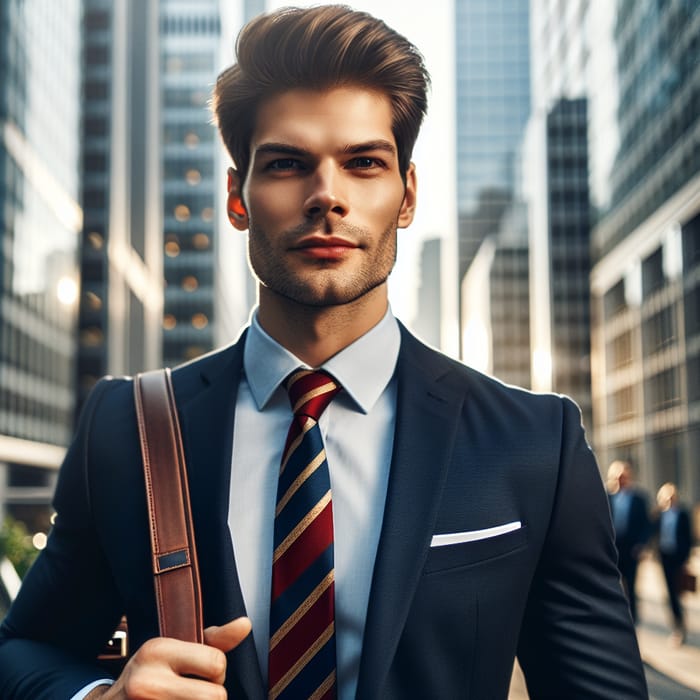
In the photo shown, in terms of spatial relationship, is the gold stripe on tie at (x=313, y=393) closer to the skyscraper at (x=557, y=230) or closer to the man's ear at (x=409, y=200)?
the man's ear at (x=409, y=200)

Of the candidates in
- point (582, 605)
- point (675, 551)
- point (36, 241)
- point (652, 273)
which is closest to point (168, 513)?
point (582, 605)

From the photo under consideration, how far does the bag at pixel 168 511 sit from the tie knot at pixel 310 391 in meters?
0.27

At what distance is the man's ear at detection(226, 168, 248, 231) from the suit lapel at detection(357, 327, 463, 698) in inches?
19.9

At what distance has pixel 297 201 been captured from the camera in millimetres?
2207

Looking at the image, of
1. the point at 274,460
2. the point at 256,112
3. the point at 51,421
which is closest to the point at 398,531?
the point at 274,460

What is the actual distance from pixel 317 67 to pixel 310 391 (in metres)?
0.74

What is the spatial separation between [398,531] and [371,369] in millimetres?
431

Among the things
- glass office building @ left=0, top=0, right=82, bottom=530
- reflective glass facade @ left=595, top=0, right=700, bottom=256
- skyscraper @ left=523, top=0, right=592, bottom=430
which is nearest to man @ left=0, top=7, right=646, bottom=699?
reflective glass facade @ left=595, top=0, right=700, bottom=256

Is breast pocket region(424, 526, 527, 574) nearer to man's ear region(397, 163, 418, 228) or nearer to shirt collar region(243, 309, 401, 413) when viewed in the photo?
shirt collar region(243, 309, 401, 413)

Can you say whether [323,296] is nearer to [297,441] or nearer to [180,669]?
[297,441]

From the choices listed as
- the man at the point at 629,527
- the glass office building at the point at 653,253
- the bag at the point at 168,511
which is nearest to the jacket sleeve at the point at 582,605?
the bag at the point at 168,511

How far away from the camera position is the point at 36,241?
5678cm

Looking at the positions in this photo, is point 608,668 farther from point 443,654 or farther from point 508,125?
point 508,125

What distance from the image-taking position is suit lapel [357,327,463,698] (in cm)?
200
